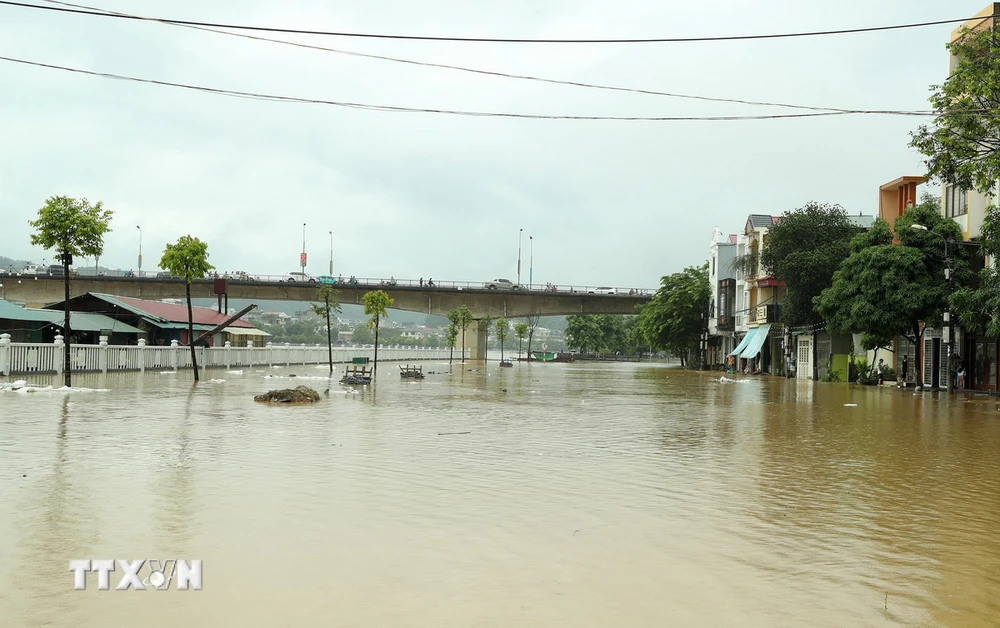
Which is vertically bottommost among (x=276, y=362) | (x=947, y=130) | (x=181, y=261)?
(x=276, y=362)

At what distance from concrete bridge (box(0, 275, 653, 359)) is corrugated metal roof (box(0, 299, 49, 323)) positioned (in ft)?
149

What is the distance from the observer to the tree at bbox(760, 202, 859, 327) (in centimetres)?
5253

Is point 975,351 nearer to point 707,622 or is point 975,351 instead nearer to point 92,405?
point 92,405

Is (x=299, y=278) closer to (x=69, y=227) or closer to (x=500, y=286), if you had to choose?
(x=500, y=286)

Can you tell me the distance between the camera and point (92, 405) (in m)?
20.4

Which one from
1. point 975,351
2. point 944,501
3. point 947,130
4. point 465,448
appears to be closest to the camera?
point 944,501

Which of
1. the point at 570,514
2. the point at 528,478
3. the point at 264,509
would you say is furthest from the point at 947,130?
the point at 264,509

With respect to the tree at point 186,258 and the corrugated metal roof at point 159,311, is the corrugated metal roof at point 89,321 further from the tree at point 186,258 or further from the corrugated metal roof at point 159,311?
the tree at point 186,258

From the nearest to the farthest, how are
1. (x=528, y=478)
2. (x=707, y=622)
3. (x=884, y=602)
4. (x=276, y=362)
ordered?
(x=707, y=622) → (x=884, y=602) → (x=528, y=478) → (x=276, y=362)

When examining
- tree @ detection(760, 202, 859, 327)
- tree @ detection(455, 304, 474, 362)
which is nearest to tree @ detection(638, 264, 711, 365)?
tree @ detection(455, 304, 474, 362)

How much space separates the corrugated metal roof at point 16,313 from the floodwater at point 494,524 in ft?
68.9

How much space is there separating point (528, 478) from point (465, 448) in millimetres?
3105

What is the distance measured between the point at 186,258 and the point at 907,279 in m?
30.0

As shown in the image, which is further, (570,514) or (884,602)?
(570,514)
